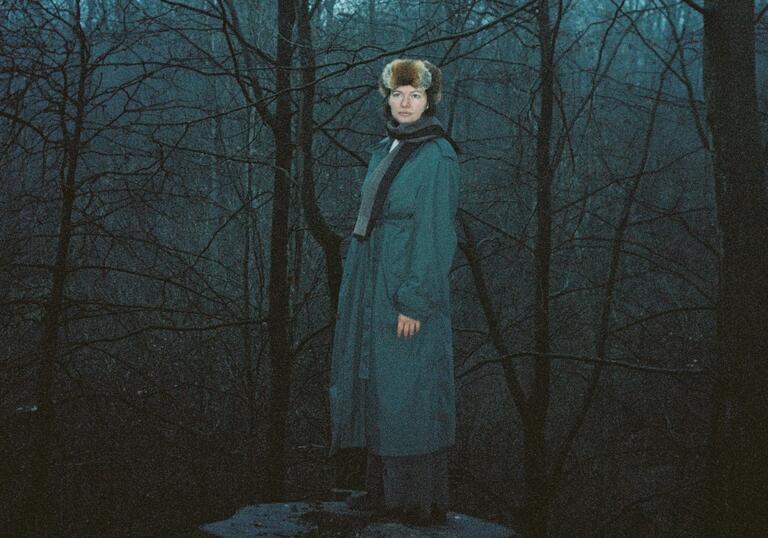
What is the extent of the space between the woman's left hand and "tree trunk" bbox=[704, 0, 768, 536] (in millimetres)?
1927

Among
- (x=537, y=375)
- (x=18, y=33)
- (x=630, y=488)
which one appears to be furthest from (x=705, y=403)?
(x=18, y=33)

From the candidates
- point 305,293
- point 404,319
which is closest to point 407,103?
point 404,319

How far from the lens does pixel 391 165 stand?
3.92 metres

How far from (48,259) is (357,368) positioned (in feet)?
8.38

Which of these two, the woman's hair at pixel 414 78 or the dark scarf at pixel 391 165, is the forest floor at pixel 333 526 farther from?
the woman's hair at pixel 414 78

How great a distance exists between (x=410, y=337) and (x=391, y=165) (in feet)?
2.67

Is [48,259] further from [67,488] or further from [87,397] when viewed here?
[67,488]

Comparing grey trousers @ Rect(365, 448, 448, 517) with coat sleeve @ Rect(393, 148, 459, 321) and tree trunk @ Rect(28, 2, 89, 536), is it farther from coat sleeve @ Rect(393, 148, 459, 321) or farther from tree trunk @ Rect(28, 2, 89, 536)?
tree trunk @ Rect(28, 2, 89, 536)

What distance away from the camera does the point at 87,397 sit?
16.4ft

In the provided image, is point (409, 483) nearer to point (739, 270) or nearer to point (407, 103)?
point (407, 103)

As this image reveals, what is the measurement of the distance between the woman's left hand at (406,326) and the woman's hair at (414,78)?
1027mm

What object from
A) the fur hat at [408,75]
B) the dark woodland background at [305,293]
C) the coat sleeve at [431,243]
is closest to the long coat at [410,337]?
the coat sleeve at [431,243]

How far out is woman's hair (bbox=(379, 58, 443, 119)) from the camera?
154 inches

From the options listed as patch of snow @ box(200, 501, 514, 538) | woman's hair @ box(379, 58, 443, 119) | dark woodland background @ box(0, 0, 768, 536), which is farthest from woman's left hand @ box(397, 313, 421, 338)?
dark woodland background @ box(0, 0, 768, 536)
